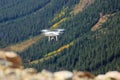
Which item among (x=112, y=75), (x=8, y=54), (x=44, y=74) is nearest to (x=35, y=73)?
(x=44, y=74)

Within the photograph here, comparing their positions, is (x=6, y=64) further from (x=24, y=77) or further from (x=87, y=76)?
(x=87, y=76)

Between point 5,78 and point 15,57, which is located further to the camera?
point 15,57

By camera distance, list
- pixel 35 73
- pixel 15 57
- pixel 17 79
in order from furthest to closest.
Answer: pixel 15 57 < pixel 35 73 < pixel 17 79

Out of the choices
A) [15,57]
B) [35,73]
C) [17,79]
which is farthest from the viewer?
[15,57]

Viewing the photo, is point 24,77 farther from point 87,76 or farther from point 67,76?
point 87,76

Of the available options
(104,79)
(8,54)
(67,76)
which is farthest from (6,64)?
(104,79)

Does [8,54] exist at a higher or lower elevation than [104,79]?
higher
